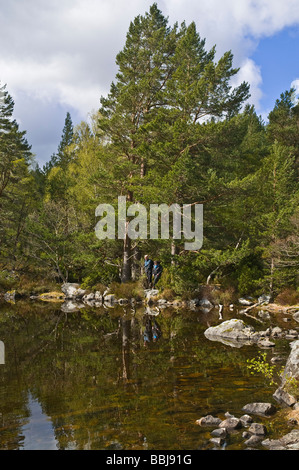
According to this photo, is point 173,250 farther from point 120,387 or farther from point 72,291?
point 120,387

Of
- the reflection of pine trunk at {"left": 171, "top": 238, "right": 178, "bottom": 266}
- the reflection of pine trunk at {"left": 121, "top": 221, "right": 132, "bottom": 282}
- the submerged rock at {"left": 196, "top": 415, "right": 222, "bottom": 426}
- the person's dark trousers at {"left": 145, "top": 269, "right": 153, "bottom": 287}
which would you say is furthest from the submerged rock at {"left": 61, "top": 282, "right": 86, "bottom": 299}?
the submerged rock at {"left": 196, "top": 415, "right": 222, "bottom": 426}

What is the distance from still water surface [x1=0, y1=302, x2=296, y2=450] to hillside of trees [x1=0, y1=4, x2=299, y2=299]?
9342 millimetres

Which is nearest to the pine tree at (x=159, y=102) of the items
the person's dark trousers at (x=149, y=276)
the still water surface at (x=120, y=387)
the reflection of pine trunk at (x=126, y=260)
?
the reflection of pine trunk at (x=126, y=260)

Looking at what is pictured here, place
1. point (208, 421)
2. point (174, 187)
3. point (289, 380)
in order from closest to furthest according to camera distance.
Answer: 1. point (208, 421)
2. point (289, 380)
3. point (174, 187)

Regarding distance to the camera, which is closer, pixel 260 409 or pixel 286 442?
pixel 286 442

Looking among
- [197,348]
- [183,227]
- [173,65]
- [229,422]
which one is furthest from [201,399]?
[173,65]

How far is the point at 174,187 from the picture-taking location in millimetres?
21141

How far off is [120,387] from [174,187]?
14.7 meters

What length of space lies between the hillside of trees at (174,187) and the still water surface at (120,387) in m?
9.34

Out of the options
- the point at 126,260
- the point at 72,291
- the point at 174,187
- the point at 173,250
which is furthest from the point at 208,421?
the point at 72,291

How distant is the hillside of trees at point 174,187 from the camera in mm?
Answer: 21812

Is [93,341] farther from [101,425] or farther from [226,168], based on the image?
[226,168]

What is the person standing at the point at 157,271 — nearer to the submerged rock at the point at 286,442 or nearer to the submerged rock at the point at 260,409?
the submerged rock at the point at 260,409

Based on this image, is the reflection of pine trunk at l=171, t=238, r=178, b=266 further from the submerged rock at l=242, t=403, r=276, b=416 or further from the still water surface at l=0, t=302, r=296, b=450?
the submerged rock at l=242, t=403, r=276, b=416
